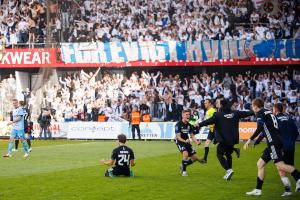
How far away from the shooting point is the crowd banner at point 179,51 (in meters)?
41.9

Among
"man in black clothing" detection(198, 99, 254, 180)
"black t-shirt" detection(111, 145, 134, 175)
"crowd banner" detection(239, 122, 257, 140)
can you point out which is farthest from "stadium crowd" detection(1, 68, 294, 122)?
"black t-shirt" detection(111, 145, 134, 175)

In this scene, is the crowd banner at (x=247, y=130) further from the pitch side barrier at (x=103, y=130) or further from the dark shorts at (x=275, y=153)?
the dark shorts at (x=275, y=153)

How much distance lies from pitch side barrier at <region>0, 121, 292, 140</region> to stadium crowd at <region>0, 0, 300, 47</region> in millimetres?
6192

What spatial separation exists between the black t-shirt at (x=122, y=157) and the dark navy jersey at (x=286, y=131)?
4.37m

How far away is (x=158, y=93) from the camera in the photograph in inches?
1695

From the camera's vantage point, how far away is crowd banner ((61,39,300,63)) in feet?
137

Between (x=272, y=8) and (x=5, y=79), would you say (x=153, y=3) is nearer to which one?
(x=272, y=8)

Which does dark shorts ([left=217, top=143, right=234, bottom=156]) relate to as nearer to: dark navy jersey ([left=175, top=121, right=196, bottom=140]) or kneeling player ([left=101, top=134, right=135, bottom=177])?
dark navy jersey ([left=175, top=121, right=196, bottom=140])

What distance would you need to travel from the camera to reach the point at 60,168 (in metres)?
21.9

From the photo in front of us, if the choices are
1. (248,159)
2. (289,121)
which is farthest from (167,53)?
(289,121)

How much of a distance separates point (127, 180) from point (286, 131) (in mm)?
4529

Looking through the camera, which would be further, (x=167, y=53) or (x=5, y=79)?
(x=5, y=79)

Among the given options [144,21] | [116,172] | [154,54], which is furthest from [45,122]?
[116,172]

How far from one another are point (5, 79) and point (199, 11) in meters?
14.3
